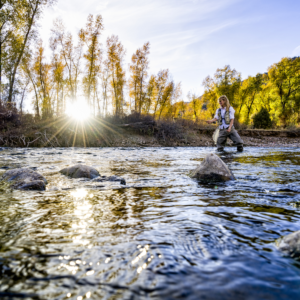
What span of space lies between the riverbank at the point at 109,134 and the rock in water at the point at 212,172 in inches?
594

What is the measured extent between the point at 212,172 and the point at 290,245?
2.66 m

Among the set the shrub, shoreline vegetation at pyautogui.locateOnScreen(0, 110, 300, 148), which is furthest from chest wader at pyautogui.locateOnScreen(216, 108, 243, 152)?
the shrub

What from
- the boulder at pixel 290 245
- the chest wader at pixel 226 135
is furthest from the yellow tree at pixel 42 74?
the boulder at pixel 290 245

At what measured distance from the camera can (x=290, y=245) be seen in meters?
1.49

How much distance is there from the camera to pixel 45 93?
40219mm

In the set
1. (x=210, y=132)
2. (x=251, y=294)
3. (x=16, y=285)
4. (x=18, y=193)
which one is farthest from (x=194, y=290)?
(x=210, y=132)

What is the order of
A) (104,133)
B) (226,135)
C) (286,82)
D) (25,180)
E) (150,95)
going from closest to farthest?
(25,180), (226,135), (104,133), (150,95), (286,82)

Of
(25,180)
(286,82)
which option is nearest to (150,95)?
(286,82)

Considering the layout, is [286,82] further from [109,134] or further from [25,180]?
[25,180]

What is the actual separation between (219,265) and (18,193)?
9.14 feet

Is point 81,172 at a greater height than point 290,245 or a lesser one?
greater

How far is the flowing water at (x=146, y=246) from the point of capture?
1.10 meters

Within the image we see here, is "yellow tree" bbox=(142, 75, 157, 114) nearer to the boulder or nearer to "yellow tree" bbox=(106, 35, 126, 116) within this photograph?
"yellow tree" bbox=(106, 35, 126, 116)

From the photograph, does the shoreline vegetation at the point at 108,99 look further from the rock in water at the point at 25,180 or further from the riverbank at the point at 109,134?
the rock in water at the point at 25,180
